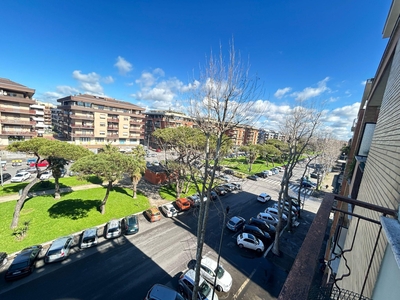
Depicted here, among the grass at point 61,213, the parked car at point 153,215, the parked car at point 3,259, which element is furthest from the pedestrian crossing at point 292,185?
the parked car at point 3,259

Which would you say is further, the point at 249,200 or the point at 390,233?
the point at 249,200

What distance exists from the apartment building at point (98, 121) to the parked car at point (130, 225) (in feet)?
106

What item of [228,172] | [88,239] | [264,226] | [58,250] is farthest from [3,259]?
[228,172]

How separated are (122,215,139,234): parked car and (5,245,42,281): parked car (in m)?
4.90

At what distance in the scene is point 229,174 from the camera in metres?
32.6

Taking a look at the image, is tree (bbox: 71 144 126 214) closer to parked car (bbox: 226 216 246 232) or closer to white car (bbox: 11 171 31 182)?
parked car (bbox: 226 216 246 232)

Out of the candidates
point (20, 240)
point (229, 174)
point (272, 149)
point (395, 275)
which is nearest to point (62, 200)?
point (20, 240)

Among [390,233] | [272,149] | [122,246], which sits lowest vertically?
[122,246]

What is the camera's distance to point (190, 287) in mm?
8781

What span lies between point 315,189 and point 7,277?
33232 mm

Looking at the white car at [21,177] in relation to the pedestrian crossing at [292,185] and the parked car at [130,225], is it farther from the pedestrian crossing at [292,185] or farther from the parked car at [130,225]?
the pedestrian crossing at [292,185]

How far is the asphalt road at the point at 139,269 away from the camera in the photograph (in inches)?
338

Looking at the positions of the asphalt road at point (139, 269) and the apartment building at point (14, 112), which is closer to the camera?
the asphalt road at point (139, 269)

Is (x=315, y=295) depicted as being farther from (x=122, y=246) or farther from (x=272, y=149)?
(x=272, y=149)
